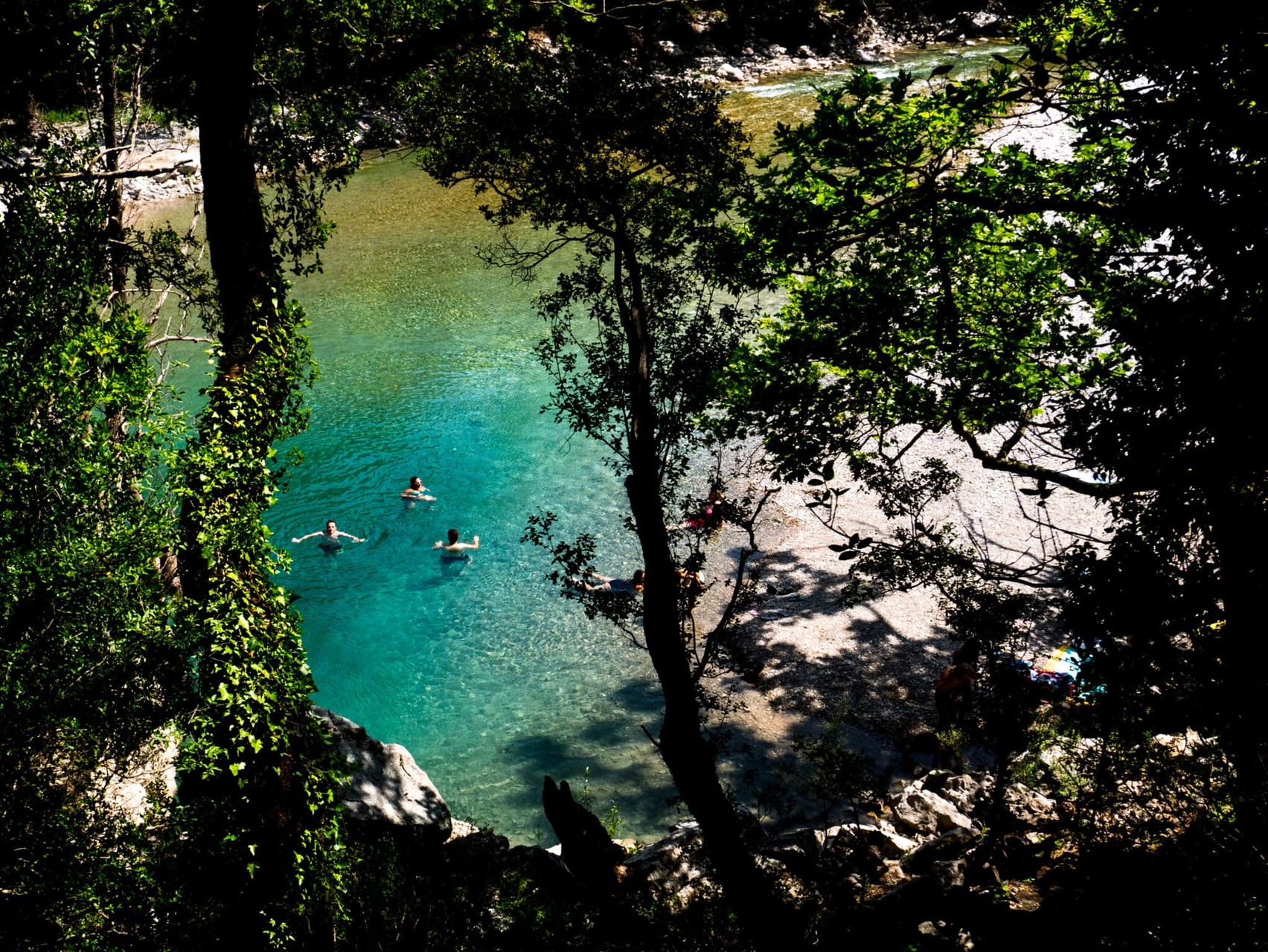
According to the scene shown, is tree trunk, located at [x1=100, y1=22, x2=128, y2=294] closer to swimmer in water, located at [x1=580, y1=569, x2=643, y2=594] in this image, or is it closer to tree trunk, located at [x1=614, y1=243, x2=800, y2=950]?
tree trunk, located at [x1=614, y1=243, x2=800, y2=950]

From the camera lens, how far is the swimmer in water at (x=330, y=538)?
66.8 feet

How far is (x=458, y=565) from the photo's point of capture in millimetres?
20000

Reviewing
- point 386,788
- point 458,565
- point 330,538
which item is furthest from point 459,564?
point 386,788

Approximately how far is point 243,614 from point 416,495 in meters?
13.9

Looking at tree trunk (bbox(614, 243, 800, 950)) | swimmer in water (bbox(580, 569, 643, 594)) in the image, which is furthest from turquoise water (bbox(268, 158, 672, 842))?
tree trunk (bbox(614, 243, 800, 950))

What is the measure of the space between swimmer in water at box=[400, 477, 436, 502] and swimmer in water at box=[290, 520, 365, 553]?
5.53ft

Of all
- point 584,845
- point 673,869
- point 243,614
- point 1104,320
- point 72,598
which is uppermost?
point 1104,320

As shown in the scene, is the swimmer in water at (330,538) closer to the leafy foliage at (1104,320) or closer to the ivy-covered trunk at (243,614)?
the ivy-covered trunk at (243,614)

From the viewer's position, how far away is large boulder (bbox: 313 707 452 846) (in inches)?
429

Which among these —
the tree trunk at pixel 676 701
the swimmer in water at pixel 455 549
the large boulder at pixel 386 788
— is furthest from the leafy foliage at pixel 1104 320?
the swimmer in water at pixel 455 549

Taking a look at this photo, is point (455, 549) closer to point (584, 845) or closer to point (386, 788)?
point (386, 788)

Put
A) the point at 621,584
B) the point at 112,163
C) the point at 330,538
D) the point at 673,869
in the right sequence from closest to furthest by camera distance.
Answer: the point at 673,869 → the point at 112,163 → the point at 621,584 → the point at 330,538

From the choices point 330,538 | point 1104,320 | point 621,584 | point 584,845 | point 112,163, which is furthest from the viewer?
point 330,538

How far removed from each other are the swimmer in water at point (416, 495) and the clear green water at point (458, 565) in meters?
0.24
